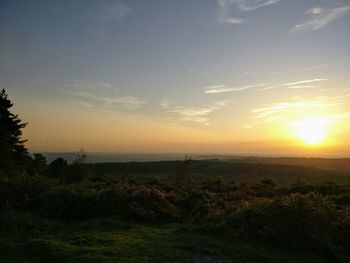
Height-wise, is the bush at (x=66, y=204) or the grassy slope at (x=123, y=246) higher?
the bush at (x=66, y=204)

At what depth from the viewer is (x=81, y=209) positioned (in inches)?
648

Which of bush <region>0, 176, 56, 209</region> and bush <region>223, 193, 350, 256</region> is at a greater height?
bush <region>0, 176, 56, 209</region>

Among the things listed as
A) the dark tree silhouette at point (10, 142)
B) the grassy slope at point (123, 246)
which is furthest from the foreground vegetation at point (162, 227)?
the dark tree silhouette at point (10, 142)

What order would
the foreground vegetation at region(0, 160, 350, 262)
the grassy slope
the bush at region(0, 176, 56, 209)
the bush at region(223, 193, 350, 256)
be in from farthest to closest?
the bush at region(0, 176, 56, 209), the bush at region(223, 193, 350, 256), the foreground vegetation at region(0, 160, 350, 262), the grassy slope

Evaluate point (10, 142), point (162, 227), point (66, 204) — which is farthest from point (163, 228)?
point (10, 142)

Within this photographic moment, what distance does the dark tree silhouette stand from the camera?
42.8 m

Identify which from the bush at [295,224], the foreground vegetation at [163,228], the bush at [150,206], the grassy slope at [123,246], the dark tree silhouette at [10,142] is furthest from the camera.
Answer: the dark tree silhouette at [10,142]

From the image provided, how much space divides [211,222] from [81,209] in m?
5.26

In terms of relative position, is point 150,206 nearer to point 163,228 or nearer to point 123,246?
point 163,228

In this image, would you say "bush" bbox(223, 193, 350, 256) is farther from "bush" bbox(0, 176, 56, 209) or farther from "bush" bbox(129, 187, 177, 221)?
"bush" bbox(0, 176, 56, 209)

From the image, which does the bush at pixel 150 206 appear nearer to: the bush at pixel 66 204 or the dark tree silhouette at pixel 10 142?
the bush at pixel 66 204

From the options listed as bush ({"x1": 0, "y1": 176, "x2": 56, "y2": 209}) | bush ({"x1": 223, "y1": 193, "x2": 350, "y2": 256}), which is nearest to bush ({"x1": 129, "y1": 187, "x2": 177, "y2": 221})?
bush ({"x1": 223, "y1": 193, "x2": 350, "y2": 256})

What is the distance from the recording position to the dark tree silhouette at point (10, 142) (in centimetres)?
4281

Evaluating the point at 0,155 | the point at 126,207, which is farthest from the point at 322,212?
the point at 0,155
